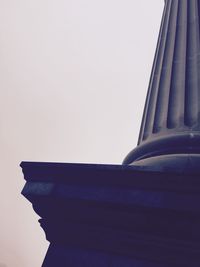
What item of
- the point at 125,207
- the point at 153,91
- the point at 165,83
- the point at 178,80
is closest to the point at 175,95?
the point at 178,80

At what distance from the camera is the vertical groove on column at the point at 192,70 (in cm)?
901

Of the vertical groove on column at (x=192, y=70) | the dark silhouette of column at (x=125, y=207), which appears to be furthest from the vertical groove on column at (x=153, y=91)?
the dark silhouette of column at (x=125, y=207)

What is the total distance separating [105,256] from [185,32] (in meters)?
9.12

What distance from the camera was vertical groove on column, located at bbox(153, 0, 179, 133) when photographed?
9.65m

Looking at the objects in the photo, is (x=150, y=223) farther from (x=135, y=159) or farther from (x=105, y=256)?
(x=135, y=159)

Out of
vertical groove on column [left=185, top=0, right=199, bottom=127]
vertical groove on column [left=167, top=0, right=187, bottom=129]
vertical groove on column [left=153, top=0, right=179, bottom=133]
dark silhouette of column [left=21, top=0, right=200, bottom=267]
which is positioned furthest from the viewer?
vertical groove on column [left=153, top=0, right=179, bottom=133]

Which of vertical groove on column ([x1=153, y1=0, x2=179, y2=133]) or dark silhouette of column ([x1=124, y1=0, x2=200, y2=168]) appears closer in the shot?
dark silhouette of column ([x1=124, y1=0, x2=200, y2=168])

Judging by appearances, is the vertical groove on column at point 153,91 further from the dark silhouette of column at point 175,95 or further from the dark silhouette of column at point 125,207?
the dark silhouette of column at point 125,207

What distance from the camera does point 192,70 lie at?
34.2 ft

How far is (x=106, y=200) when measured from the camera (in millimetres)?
6305

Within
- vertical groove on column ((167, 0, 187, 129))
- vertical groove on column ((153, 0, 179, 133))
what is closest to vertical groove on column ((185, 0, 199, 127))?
vertical groove on column ((167, 0, 187, 129))

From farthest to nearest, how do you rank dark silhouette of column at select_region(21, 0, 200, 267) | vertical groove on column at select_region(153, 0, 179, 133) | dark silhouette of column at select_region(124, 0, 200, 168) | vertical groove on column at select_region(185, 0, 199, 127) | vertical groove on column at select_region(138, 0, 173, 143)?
vertical groove on column at select_region(138, 0, 173, 143), vertical groove on column at select_region(153, 0, 179, 133), vertical groove on column at select_region(185, 0, 199, 127), dark silhouette of column at select_region(124, 0, 200, 168), dark silhouette of column at select_region(21, 0, 200, 267)

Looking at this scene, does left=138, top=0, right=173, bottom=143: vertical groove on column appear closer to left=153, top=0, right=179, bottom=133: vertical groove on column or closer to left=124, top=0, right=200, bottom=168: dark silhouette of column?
left=124, top=0, right=200, bottom=168: dark silhouette of column

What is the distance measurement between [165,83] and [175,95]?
0.98 meters
